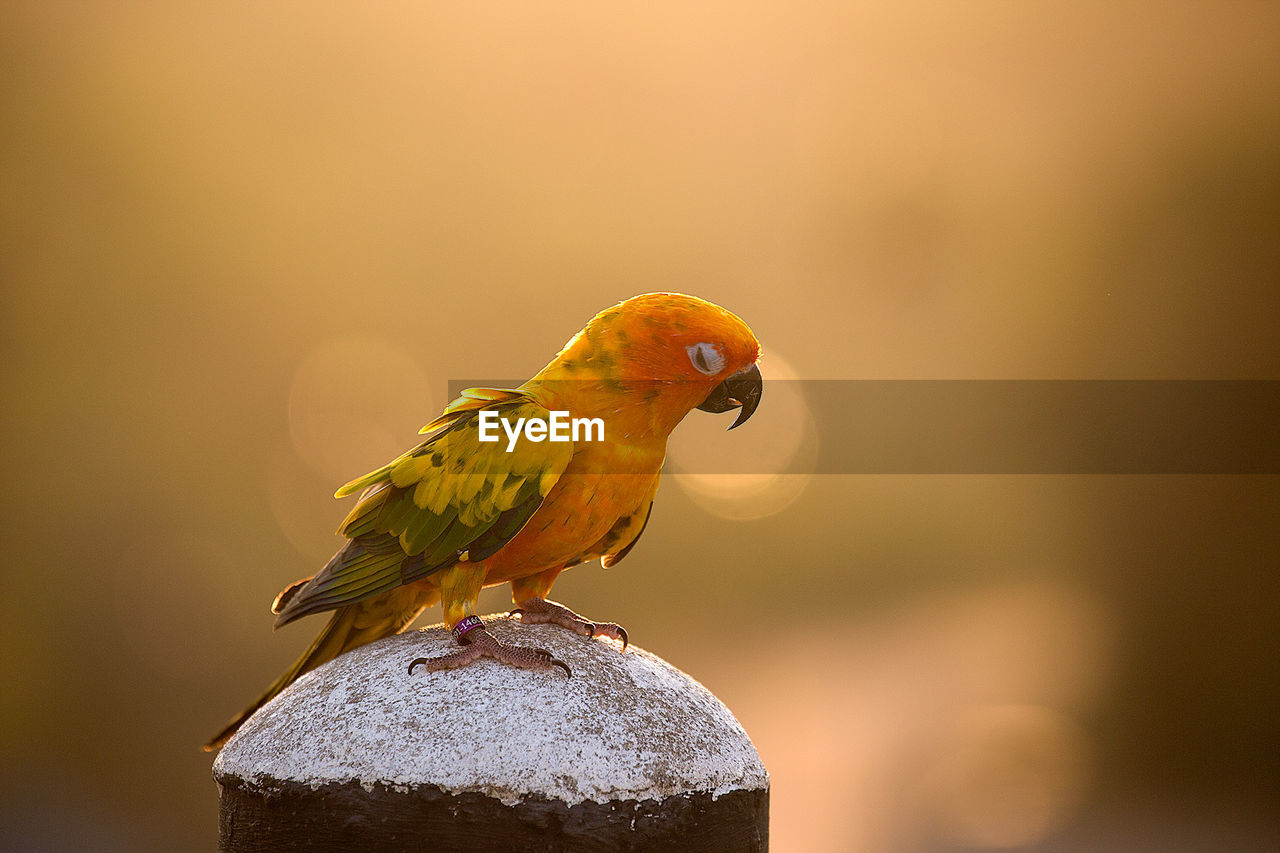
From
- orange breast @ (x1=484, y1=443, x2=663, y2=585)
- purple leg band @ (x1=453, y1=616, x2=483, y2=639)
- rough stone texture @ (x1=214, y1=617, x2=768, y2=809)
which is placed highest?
orange breast @ (x1=484, y1=443, x2=663, y2=585)

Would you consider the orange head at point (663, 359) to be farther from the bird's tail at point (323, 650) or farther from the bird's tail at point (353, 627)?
the bird's tail at point (323, 650)

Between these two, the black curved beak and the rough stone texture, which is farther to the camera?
the black curved beak

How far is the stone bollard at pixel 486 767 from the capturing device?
Answer: 333 centimetres

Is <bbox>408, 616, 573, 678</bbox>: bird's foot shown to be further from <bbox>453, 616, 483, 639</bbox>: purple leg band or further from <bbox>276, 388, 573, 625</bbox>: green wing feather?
<bbox>276, 388, 573, 625</bbox>: green wing feather

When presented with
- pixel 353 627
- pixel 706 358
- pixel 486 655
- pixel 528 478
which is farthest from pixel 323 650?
pixel 706 358

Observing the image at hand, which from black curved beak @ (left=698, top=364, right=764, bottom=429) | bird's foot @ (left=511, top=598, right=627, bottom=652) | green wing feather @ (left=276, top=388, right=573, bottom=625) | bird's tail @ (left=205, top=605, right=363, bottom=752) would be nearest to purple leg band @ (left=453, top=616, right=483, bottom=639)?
green wing feather @ (left=276, top=388, right=573, bottom=625)

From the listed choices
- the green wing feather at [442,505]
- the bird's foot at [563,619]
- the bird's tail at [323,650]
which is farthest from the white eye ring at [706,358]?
the bird's tail at [323,650]

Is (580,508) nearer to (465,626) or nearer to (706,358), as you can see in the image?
(465,626)

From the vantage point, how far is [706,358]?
4.24 metres

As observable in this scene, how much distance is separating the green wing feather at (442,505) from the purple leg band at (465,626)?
0.81 ft

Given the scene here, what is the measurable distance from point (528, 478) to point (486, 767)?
1.15m

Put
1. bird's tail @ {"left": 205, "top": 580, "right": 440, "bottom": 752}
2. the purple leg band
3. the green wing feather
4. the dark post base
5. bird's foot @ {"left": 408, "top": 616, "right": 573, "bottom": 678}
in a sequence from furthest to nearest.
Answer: bird's tail @ {"left": 205, "top": 580, "right": 440, "bottom": 752}, the green wing feather, the purple leg band, bird's foot @ {"left": 408, "top": 616, "right": 573, "bottom": 678}, the dark post base

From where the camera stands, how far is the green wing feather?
4.04 meters

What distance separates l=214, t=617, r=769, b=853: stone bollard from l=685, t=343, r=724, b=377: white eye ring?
1262 mm
